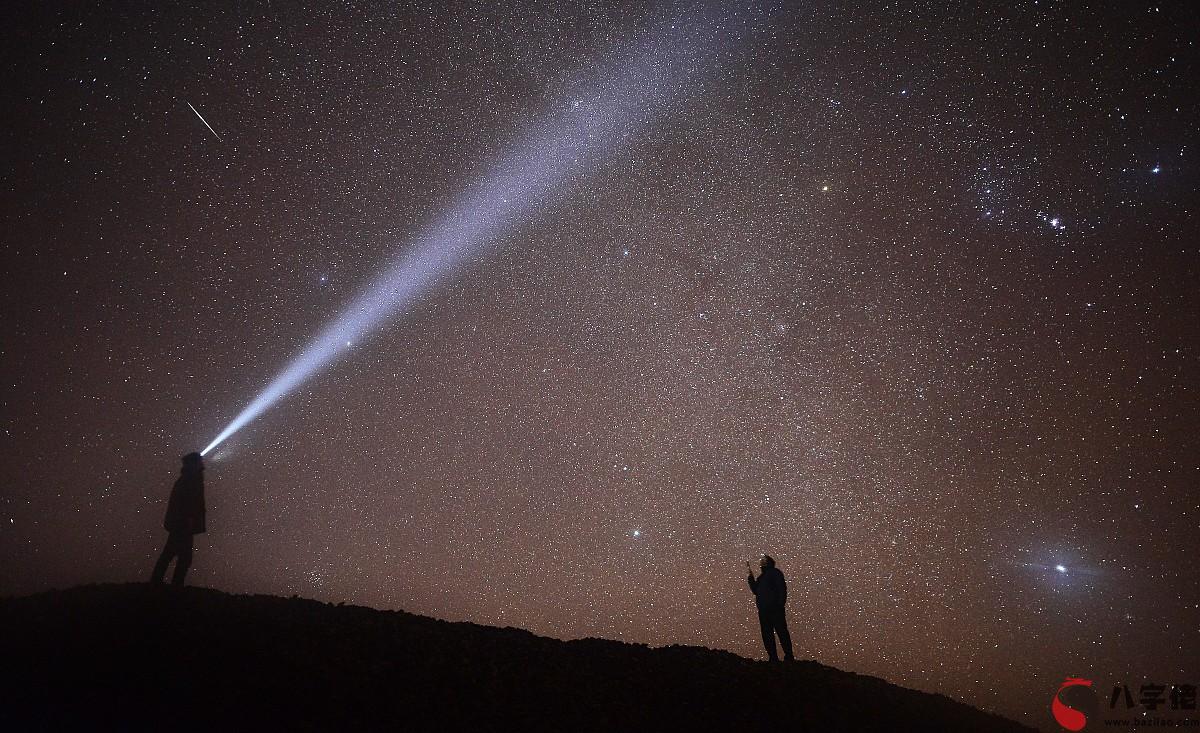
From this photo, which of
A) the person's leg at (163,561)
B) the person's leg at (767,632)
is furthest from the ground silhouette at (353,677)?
the person's leg at (767,632)

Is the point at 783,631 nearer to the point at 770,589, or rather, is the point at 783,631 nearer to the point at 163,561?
the point at 770,589

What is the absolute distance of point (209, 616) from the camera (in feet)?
26.2

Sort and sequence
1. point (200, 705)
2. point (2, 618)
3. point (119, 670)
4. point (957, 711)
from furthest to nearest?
point (957, 711) → point (2, 618) → point (119, 670) → point (200, 705)

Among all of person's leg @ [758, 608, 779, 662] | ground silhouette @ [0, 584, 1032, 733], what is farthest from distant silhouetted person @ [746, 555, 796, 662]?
ground silhouette @ [0, 584, 1032, 733]

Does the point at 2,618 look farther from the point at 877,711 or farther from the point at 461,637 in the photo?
the point at 877,711

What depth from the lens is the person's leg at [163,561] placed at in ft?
30.3

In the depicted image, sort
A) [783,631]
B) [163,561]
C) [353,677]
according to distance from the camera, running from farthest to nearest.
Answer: [783,631], [163,561], [353,677]

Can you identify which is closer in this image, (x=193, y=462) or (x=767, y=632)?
(x=193, y=462)

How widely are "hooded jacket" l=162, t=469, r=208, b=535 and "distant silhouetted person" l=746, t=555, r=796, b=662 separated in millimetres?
9294

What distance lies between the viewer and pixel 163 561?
30.5 feet

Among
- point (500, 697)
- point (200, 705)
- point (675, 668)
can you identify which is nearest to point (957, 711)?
point (675, 668)

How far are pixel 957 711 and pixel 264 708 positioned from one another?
406 inches

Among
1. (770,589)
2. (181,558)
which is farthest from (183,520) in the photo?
(770,589)

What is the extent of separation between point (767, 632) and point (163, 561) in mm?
9832
